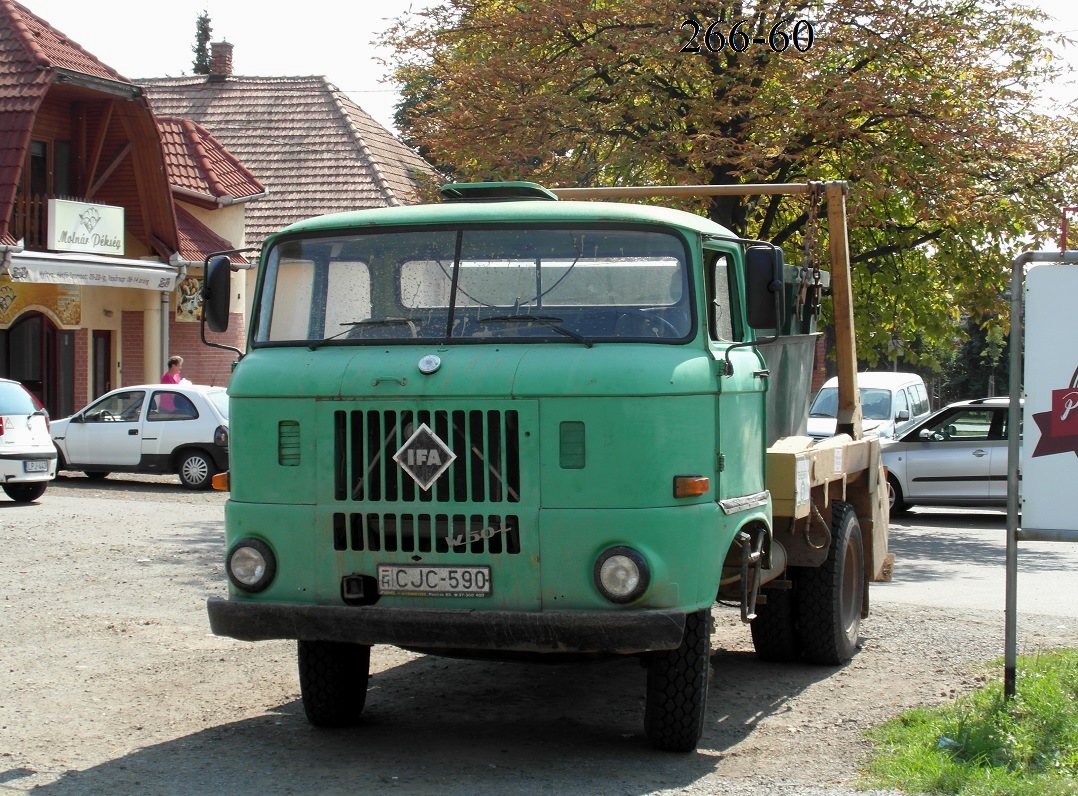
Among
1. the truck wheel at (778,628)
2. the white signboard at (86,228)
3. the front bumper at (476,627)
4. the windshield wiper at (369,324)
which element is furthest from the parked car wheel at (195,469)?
the front bumper at (476,627)

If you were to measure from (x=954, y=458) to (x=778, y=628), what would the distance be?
10.9 metres

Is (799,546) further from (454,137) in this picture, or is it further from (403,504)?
(454,137)

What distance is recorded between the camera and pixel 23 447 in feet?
57.6

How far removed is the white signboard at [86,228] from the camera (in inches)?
998

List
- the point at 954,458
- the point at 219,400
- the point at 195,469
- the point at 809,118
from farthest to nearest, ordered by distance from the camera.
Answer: the point at 219,400 → the point at 195,469 → the point at 954,458 → the point at 809,118

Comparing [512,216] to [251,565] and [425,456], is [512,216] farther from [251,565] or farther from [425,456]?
[251,565]

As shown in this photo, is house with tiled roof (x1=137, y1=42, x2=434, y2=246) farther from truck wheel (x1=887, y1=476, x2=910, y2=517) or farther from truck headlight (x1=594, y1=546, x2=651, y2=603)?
truck headlight (x1=594, y1=546, x2=651, y2=603)

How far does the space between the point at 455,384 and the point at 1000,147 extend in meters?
13.3

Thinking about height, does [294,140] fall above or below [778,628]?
above

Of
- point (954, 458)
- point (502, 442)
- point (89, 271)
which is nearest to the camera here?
point (502, 442)

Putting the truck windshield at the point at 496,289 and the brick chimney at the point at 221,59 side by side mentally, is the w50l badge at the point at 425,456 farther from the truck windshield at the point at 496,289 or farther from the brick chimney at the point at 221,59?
the brick chimney at the point at 221,59

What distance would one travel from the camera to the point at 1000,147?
17.7 metres

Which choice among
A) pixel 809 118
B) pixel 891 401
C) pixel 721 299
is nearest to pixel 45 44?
pixel 809 118

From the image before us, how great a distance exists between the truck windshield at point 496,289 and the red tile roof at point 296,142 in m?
27.2
